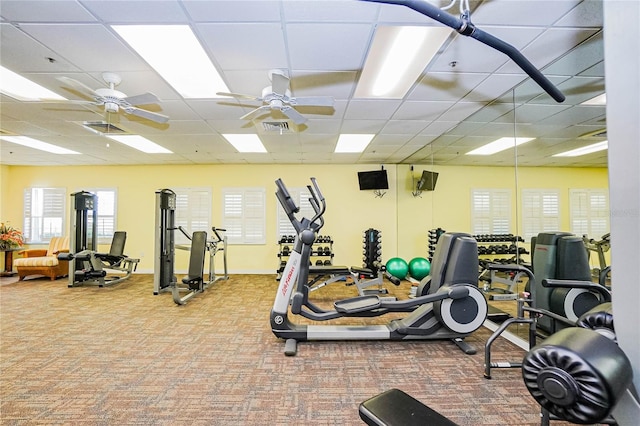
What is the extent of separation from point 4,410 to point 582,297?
181 inches

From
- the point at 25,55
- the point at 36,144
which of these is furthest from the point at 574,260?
the point at 36,144

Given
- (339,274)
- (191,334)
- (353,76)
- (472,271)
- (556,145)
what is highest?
(353,76)

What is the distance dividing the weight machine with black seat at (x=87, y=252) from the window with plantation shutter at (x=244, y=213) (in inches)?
81.8

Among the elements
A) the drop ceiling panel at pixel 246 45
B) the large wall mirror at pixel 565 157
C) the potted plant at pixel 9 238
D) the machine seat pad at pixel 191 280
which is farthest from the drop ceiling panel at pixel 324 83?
the potted plant at pixel 9 238

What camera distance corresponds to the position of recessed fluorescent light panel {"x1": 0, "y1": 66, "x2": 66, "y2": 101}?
282 centimetres

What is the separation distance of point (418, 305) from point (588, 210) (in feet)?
7.32

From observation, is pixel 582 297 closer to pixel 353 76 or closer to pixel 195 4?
pixel 353 76

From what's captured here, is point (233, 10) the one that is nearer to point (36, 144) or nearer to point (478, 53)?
point (478, 53)

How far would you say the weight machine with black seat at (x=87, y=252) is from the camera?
18.0 feet

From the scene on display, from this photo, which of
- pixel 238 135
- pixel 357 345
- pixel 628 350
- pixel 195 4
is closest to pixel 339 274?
pixel 357 345

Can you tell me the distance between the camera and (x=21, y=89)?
3098 mm

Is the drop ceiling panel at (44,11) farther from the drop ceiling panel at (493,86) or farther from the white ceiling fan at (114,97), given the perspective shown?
the drop ceiling panel at (493,86)

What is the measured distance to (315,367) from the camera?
249 centimetres

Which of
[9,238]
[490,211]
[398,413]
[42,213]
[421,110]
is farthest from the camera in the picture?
[42,213]
